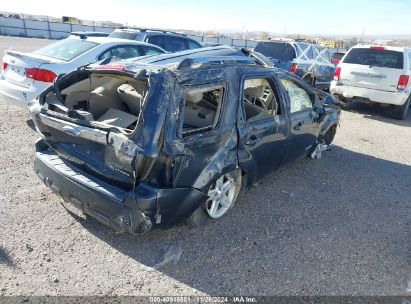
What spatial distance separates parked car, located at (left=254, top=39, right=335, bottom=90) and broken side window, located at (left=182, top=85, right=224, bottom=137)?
7313 millimetres

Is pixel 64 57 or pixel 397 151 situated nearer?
pixel 64 57

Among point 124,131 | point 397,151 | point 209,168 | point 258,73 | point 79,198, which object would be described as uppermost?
point 258,73

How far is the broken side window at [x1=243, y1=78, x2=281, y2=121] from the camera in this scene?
3914 millimetres

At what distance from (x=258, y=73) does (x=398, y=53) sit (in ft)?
23.9

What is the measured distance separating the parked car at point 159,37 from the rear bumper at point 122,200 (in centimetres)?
697

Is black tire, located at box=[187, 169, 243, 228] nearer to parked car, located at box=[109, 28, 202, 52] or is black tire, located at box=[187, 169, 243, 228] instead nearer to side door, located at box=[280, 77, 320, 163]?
side door, located at box=[280, 77, 320, 163]

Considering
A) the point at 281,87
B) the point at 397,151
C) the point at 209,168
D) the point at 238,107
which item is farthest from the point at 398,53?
the point at 209,168

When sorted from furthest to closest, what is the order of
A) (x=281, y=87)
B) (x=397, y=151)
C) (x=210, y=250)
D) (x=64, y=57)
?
1. (x=397, y=151)
2. (x=64, y=57)
3. (x=281, y=87)
4. (x=210, y=250)

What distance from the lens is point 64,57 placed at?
604 centimetres

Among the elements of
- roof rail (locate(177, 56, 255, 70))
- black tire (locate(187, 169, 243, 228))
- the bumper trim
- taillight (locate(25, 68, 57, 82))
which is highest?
roof rail (locate(177, 56, 255, 70))

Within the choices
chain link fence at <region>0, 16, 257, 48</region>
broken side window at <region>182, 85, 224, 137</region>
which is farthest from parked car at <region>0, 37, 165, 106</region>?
chain link fence at <region>0, 16, 257, 48</region>

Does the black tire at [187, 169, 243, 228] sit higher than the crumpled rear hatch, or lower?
lower

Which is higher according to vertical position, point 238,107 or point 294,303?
point 238,107

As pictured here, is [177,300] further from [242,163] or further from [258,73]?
[258,73]
